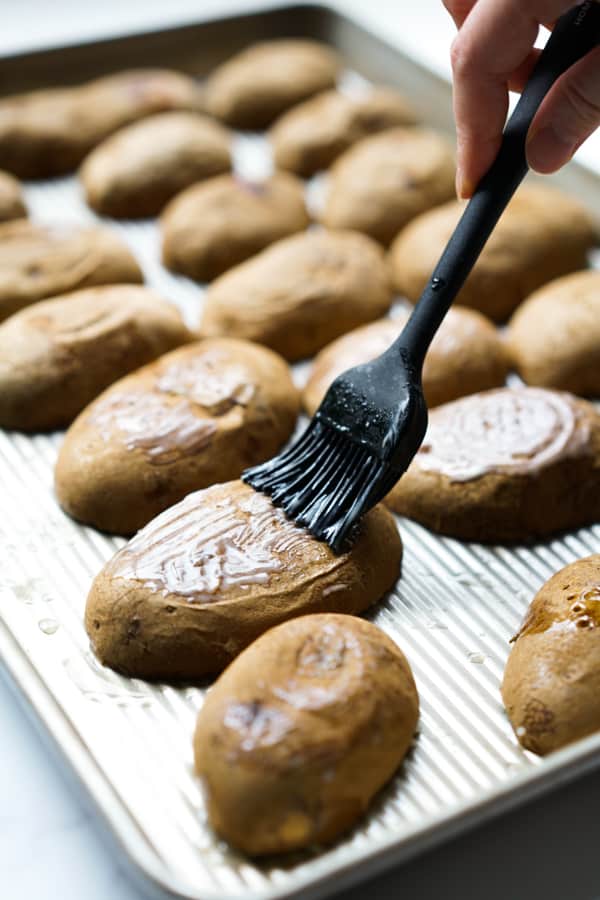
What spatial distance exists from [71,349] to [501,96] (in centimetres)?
71

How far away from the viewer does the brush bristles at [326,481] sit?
1.27 meters

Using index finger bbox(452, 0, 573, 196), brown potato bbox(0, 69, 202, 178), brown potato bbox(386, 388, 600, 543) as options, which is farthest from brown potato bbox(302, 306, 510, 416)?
brown potato bbox(0, 69, 202, 178)

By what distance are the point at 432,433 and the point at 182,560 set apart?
42 centimetres

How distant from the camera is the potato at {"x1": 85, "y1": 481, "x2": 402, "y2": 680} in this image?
1220mm

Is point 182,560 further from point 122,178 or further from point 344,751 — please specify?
point 122,178

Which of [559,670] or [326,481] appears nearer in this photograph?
[559,670]

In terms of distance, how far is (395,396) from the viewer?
1.29 metres

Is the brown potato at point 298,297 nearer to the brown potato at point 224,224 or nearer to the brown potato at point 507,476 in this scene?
the brown potato at point 224,224

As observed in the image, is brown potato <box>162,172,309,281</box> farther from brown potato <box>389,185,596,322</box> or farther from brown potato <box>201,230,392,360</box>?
brown potato <box>389,185,596,322</box>

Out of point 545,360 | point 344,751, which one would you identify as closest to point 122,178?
point 545,360

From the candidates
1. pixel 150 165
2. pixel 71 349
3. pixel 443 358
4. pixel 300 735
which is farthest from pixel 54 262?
pixel 300 735

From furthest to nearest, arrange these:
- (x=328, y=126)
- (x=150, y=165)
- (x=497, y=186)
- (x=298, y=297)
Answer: (x=328, y=126), (x=150, y=165), (x=298, y=297), (x=497, y=186)

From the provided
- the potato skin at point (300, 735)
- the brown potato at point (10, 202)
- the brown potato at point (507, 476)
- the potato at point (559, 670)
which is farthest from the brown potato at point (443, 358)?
the brown potato at point (10, 202)

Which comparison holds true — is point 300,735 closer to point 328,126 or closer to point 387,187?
point 387,187
